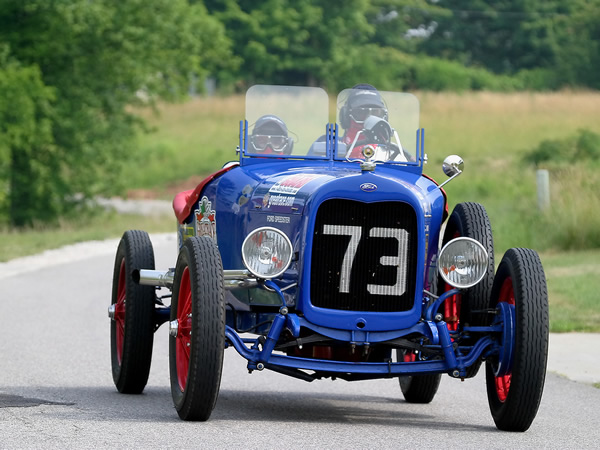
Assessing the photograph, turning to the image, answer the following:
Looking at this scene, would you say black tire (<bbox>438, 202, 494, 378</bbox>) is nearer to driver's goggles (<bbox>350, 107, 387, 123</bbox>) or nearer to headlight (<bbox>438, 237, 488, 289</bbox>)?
headlight (<bbox>438, 237, 488, 289</bbox>)

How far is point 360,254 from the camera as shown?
7727mm

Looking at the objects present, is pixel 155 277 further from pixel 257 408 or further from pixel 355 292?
pixel 355 292

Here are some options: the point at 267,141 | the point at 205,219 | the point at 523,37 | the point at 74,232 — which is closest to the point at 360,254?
the point at 205,219

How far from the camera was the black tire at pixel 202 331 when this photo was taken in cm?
730

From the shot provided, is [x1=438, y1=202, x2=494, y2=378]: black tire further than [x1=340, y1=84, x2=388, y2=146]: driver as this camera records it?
No

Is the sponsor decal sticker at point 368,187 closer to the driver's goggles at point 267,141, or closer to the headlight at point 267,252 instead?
the headlight at point 267,252

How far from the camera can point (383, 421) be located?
8266mm

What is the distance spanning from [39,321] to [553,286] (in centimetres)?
658

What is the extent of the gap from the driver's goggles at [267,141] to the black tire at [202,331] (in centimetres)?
194

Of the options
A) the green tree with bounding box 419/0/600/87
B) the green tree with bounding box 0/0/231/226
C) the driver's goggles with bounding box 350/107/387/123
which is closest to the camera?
the driver's goggles with bounding box 350/107/387/123

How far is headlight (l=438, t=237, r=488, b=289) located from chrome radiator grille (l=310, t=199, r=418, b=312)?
0.23 metres

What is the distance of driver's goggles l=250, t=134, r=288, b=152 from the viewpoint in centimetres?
958

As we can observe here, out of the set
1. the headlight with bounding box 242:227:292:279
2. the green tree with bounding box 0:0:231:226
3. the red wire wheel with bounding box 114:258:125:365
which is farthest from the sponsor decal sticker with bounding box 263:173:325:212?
the green tree with bounding box 0:0:231:226

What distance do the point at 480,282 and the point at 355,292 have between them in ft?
3.20
